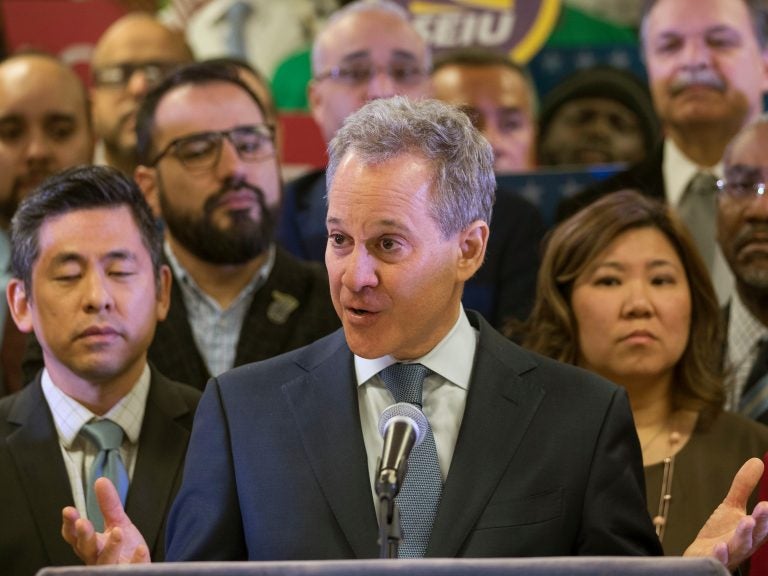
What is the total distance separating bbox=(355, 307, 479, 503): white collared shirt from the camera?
2586 mm

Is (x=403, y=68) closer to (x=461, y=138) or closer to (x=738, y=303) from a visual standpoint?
(x=738, y=303)

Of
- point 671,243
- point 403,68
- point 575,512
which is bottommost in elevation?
point 575,512

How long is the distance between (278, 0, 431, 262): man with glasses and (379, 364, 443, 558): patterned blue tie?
1.97 meters

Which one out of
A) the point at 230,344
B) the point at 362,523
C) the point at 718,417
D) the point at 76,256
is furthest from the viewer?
the point at 230,344

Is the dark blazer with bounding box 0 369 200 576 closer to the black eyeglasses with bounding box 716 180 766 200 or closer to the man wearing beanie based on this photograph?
the black eyeglasses with bounding box 716 180 766 200

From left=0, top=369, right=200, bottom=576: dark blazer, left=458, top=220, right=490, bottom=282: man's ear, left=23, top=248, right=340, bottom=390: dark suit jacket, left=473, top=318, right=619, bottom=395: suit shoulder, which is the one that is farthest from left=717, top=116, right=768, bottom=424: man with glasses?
left=0, top=369, right=200, bottom=576: dark blazer

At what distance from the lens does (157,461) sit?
10.3 ft

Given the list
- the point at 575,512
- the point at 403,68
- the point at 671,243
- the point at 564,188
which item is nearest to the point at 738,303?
the point at 671,243

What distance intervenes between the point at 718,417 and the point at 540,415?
1022mm

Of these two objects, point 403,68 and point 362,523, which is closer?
point 362,523

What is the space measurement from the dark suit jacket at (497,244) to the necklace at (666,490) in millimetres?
746

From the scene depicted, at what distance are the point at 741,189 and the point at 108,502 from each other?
6.66ft

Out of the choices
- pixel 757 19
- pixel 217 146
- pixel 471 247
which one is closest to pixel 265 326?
pixel 217 146

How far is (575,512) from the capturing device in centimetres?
249
